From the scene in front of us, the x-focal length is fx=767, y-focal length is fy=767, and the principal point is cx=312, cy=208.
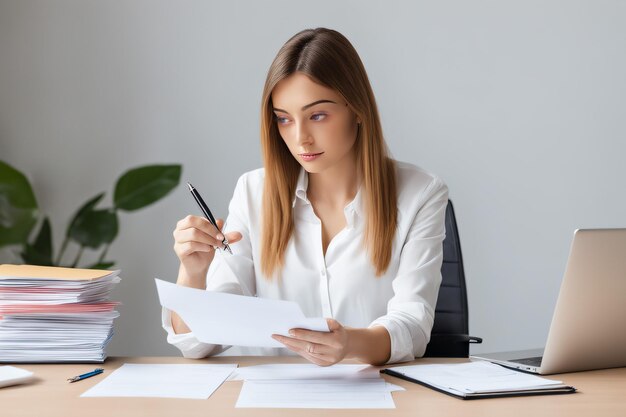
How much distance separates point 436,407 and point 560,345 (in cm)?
31

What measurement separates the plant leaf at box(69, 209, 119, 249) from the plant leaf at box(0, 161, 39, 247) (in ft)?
0.56

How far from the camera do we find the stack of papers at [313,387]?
1.21 m

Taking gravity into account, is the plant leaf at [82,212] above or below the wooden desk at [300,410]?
above

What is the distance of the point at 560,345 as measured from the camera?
137 centimetres

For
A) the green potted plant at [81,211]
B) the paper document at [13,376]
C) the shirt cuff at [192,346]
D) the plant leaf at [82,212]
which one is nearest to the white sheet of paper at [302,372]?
the shirt cuff at [192,346]

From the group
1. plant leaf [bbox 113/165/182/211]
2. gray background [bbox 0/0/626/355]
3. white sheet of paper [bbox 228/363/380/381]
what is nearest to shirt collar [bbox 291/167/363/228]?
white sheet of paper [bbox 228/363/380/381]

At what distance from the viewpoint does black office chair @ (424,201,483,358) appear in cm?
206

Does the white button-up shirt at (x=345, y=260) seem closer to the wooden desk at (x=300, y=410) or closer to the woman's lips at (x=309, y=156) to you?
the woman's lips at (x=309, y=156)

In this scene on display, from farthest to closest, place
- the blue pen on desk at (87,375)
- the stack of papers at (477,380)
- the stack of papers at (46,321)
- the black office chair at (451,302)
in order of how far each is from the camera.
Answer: the black office chair at (451,302) < the stack of papers at (46,321) < the blue pen on desk at (87,375) < the stack of papers at (477,380)

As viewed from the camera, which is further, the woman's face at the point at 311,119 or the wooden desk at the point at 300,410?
the woman's face at the point at 311,119

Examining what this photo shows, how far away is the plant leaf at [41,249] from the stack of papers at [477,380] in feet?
6.60

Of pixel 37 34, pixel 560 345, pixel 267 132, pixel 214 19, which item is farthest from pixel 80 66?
pixel 560 345

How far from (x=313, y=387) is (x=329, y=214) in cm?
71

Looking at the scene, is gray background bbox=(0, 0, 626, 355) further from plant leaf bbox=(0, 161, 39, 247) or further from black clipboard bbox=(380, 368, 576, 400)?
black clipboard bbox=(380, 368, 576, 400)
